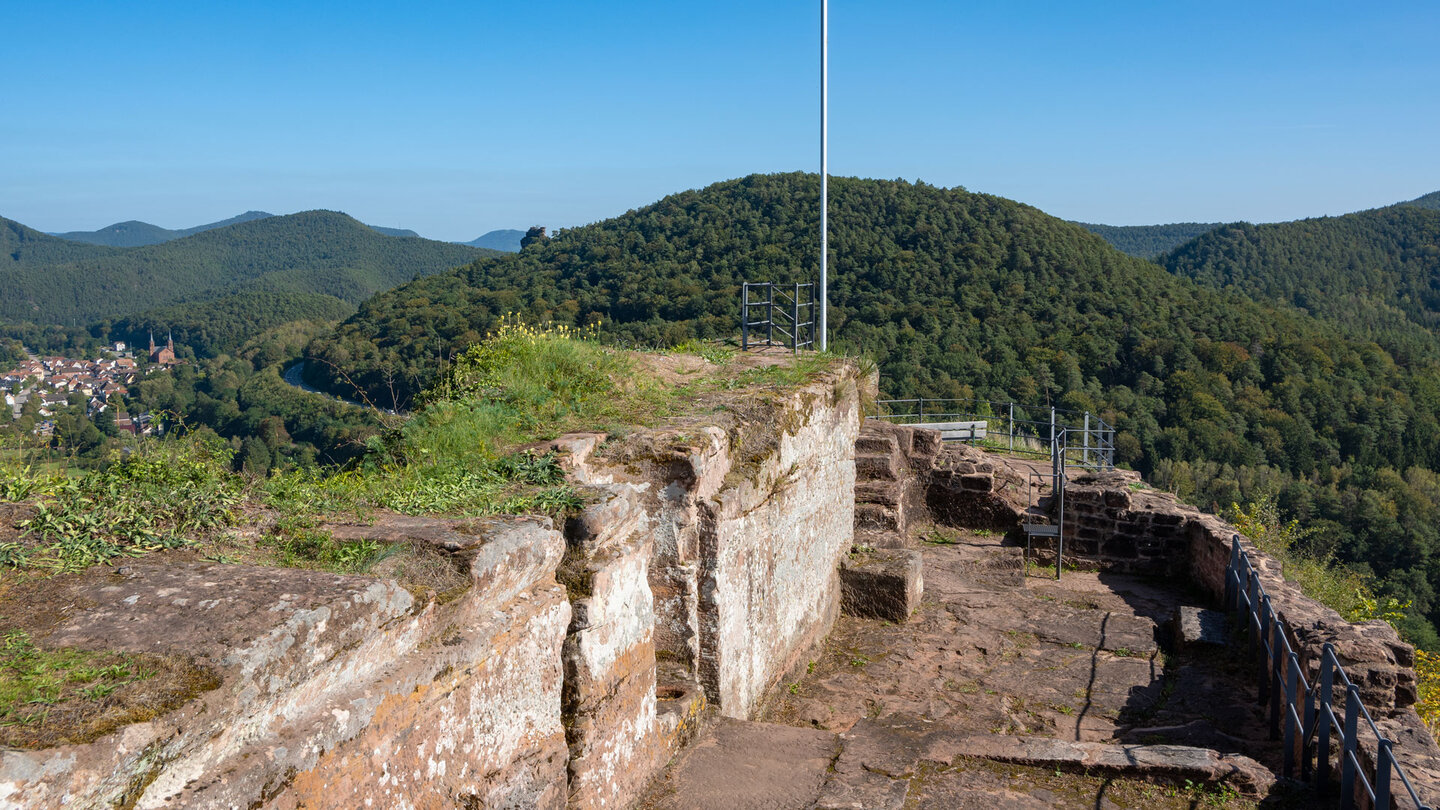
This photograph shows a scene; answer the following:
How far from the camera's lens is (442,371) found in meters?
6.27

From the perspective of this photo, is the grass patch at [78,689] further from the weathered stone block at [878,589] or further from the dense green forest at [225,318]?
the dense green forest at [225,318]

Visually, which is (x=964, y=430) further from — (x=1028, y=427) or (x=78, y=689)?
(x=78, y=689)

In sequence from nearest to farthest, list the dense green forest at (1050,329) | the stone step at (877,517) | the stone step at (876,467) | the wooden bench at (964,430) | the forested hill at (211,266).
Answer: the stone step at (877,517)
the stone step at (876,467)
the wooden bench at (964,430)
the dense green forest at (1050,329)
the forested hill at (211,266)

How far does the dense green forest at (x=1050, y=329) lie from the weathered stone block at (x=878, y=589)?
17.1m

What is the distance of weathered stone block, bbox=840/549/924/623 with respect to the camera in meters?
8.37

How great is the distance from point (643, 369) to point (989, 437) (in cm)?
1343

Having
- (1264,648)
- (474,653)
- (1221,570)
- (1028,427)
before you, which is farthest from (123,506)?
(1028,427)

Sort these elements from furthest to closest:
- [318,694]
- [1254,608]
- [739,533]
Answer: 1. [1254,608]
2. [739,533]
3. [318,694]

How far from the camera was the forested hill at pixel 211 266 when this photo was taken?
8325 cm

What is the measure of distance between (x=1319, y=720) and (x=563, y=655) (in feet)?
14.6

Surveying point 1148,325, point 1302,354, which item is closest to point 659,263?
point 1148,325

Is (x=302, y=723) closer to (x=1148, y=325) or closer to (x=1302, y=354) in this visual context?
(x=1148, y=325)

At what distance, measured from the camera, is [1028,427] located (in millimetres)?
28406

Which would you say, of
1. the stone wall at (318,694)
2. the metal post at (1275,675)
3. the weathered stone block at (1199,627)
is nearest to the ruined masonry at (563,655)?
the stone wall at (318,694)
